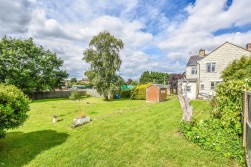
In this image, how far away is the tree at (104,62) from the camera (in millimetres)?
25234

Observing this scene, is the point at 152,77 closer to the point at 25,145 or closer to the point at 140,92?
the point at 140,92

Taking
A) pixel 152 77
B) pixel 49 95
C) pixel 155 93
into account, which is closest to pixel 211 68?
pixel 155 93

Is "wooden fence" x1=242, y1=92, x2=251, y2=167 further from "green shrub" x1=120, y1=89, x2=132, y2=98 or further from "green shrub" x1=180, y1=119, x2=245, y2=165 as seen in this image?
"green shrub" x1=120, y1=89, x2=132, y2=98

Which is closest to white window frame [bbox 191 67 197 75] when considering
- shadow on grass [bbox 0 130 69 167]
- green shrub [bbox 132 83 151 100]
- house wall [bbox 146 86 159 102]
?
house wall [bbox 146 86 159 102]

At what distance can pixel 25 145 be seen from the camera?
677 centimetres

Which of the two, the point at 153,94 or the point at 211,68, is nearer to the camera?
the point at 211,68

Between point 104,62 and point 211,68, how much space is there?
16063 millimetres

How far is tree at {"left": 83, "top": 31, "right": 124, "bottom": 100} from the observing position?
25.2 meters

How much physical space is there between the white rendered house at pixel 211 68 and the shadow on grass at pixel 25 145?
17916 mm

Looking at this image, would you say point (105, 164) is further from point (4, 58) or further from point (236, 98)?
point (4, 58)

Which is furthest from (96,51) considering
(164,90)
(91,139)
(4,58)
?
(91,139)

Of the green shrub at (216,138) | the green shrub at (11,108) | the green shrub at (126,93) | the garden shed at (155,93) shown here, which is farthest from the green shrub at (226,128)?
the green shrub at (126,93)

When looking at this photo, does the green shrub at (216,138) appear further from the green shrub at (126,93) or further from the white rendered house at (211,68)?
the green shrub at (126,93)

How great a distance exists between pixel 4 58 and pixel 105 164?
93.9 feet
